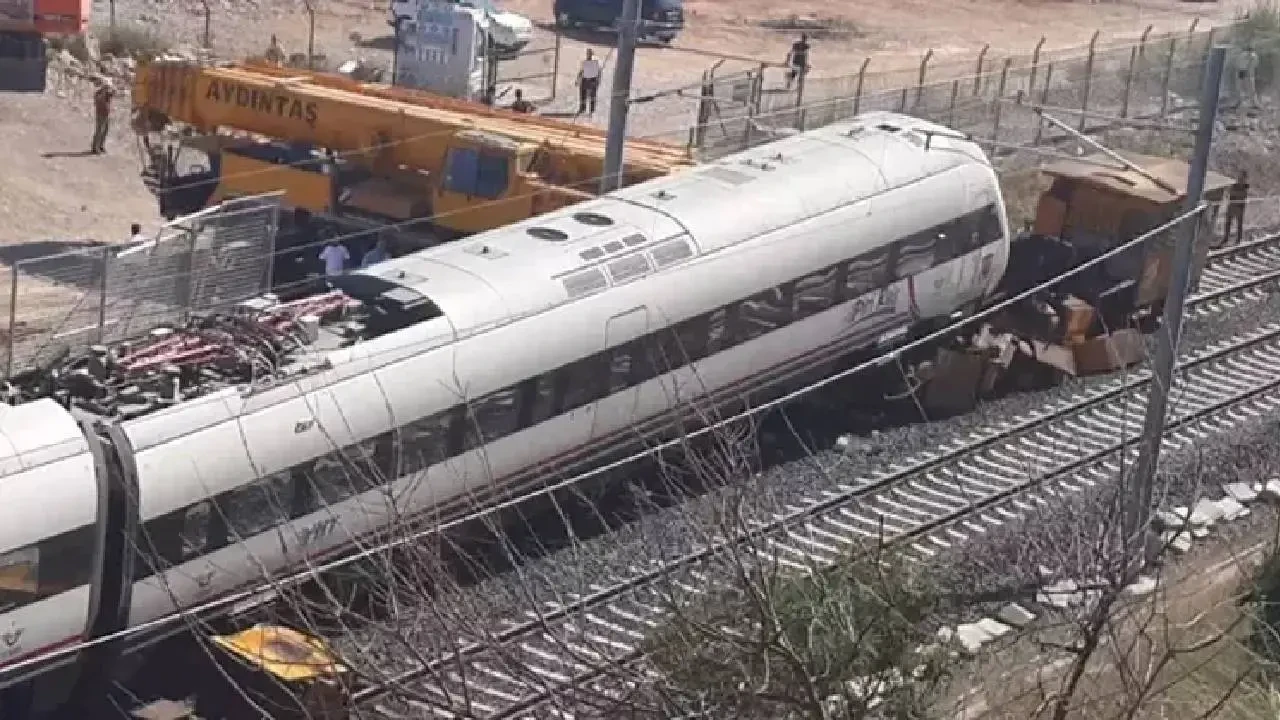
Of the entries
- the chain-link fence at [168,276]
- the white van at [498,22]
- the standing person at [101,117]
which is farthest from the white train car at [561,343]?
the white van at [498,22]

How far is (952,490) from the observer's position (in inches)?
747

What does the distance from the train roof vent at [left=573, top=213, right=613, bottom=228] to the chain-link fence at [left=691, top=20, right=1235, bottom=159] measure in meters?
12.1

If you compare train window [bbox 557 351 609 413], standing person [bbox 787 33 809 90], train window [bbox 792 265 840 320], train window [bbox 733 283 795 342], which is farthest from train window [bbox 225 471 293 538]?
standing person [bbox 787 33 809 90]

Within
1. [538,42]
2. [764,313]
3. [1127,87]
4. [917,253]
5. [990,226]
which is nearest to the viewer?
[764,313]

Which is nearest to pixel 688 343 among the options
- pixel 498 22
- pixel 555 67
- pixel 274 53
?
pixel 274 53

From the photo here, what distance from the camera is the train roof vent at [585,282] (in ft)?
55.1

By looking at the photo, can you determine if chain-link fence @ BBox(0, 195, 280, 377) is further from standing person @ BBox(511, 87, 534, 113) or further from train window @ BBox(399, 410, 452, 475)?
standing person @ BBox(511, 87, 534, 113)

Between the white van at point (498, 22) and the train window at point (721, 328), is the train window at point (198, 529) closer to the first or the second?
the train window at point (721, 328)

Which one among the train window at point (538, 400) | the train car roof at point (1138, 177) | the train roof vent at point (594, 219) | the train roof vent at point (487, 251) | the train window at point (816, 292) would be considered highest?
the train roof vent at point (594, 219)

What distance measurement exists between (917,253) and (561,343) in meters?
5.74

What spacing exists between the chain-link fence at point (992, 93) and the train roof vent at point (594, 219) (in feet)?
39.7

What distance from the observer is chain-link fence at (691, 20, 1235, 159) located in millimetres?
34000

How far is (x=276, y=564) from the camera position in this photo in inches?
565

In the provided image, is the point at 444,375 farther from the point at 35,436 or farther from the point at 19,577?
the point at 19,577
